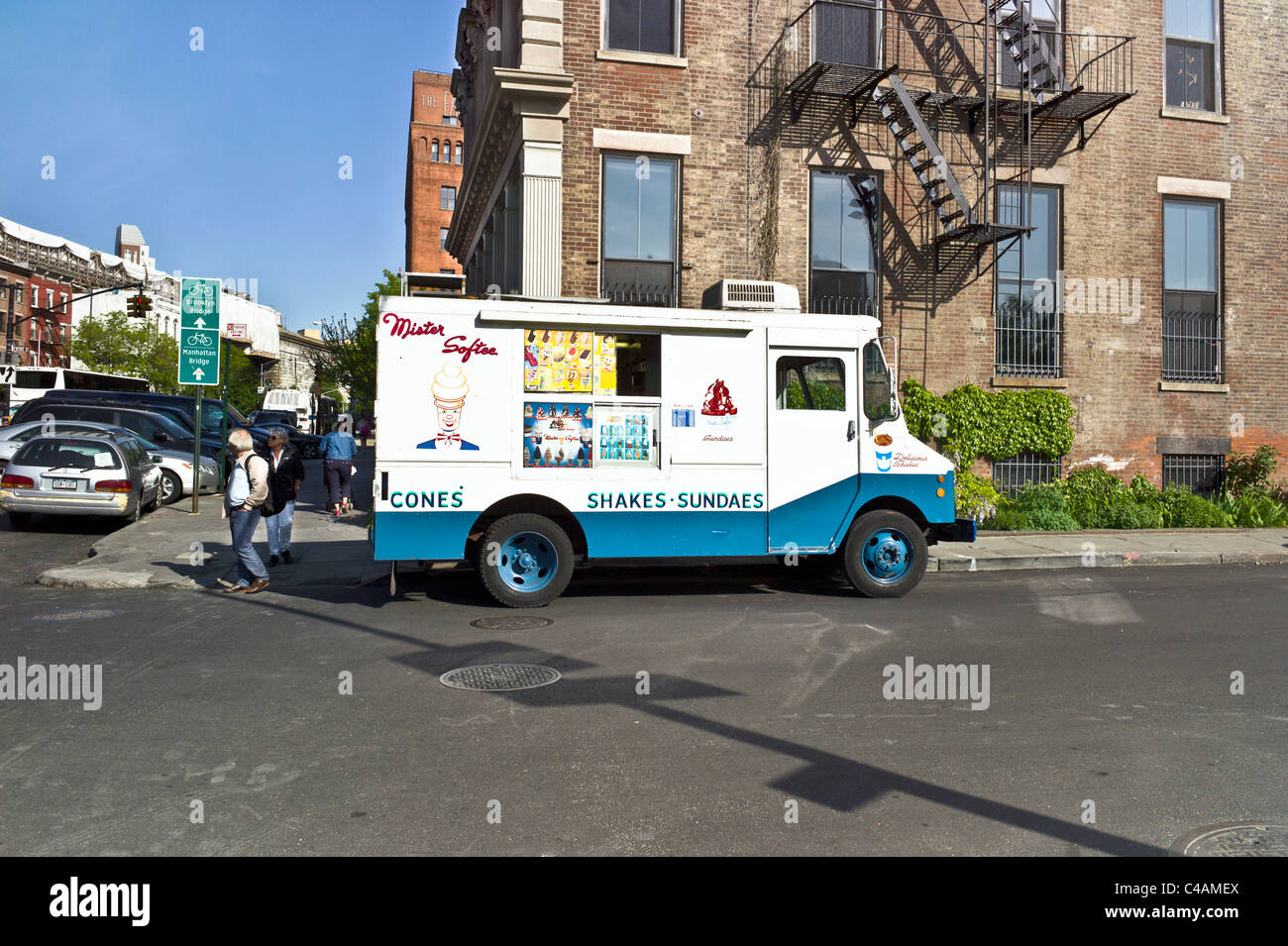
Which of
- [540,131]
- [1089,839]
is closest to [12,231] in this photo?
[540,131]

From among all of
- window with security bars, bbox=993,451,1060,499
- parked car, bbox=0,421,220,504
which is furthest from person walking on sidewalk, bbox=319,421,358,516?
window with security bars, bbox=993,451,1060,499

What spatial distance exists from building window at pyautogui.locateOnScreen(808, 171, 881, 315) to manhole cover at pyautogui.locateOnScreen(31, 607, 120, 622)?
11300 millimetres

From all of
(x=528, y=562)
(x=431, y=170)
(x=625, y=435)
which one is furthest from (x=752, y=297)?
(x=431, y=170)

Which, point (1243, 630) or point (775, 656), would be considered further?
point (1243, 630)

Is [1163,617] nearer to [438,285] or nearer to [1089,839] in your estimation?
[1089,839]

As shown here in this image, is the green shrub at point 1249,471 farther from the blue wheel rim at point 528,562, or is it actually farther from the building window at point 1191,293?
the blue wheel rim at point 528,562

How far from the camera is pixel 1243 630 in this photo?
332 inches

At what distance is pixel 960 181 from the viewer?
16.4m

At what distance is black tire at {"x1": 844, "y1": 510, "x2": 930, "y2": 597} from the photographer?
9914 millimetres

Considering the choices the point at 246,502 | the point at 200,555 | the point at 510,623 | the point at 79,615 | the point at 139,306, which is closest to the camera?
the point at 510,623

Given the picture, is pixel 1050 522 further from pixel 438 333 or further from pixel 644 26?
pixel 438 333

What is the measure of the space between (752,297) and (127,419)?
1631cm

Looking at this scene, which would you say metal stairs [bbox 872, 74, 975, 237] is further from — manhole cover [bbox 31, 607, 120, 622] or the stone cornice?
manhole cover [bbox 31, 607, 120, 622]
